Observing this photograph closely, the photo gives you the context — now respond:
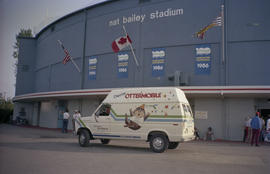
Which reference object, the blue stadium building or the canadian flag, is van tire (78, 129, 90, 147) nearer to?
the blue stadium building

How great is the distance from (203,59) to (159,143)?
34.6ft

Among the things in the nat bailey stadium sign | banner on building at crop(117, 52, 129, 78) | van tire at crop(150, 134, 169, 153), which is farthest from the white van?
the nat bailey stadium sign

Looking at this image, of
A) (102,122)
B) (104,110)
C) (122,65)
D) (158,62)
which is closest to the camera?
(102,122)

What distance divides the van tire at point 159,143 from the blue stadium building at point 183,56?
280 inches

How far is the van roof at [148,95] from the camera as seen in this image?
453 inches

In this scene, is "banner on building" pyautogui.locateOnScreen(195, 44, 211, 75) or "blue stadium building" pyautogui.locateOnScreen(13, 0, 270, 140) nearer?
"blue stadium building" pyautogui.locateOnScreen(13, 0, 270, 140)

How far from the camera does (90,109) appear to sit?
24.8 metres

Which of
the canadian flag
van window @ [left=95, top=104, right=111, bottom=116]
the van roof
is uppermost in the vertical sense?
the canadian flag

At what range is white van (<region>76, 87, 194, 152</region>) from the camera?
36.8ft

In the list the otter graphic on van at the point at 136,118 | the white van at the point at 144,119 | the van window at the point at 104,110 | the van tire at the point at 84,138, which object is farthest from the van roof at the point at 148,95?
the van tire at the point at 84,138

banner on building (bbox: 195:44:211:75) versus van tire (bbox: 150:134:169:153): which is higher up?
banner on building (bbox: 195:44:211:75)

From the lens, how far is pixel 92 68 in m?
25.0

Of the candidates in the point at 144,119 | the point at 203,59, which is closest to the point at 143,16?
the point at 203,59

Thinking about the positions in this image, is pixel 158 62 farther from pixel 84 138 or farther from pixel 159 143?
pixel 159 143
